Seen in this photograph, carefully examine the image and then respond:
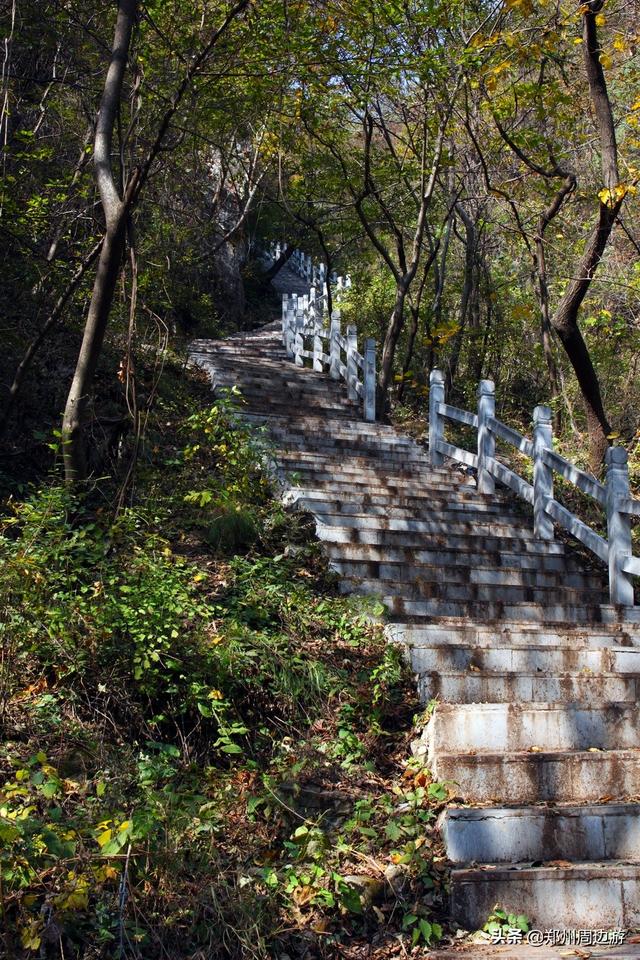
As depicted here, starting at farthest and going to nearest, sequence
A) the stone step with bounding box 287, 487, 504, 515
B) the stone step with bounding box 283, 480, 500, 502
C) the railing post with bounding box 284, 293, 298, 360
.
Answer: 1. the railing post with bounding box 284, 293, 298, 360
2. the stone step with bounding box 283, 480, 500, 502
3. the stone step with bounding box 287, 487, 504, 515

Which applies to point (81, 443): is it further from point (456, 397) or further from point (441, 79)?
point (456, 397)

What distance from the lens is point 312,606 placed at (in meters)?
6.18

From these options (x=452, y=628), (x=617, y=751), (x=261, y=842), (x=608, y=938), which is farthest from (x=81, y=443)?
(x=608, y=938)

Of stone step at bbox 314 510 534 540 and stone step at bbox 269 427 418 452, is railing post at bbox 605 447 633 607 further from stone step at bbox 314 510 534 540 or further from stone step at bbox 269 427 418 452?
stone step at bbox 269 427 418 452

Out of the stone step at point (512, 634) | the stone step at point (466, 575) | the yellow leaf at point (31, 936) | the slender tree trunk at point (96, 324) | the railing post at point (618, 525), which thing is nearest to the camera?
the yellow leaf at point (31, 936)

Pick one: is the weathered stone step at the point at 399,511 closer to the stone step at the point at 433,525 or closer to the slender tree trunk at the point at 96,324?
the stone step at the point at 433,525

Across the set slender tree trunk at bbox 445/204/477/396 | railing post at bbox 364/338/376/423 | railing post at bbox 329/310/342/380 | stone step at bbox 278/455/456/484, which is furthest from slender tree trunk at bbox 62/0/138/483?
slender tree trunk at bbox 445/204/477/396

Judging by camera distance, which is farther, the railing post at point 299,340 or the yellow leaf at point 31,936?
the railing post at point 299,340

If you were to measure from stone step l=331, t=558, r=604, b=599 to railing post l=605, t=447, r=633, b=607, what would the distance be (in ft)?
1.25

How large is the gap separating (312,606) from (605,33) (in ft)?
36.8

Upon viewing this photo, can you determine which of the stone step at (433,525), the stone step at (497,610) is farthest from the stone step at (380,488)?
the stone step at (497,610)

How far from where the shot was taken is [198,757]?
15.6 feet

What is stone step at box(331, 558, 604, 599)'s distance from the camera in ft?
23.6

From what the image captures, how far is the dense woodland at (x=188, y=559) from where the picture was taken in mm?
3602
